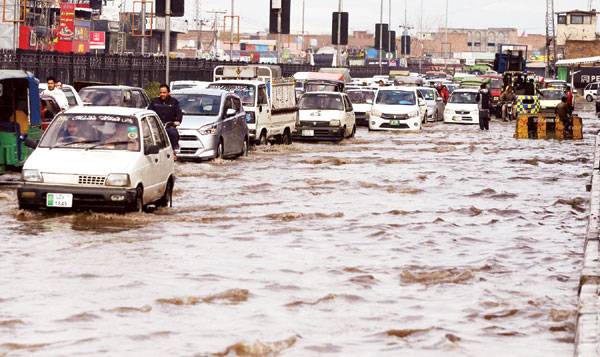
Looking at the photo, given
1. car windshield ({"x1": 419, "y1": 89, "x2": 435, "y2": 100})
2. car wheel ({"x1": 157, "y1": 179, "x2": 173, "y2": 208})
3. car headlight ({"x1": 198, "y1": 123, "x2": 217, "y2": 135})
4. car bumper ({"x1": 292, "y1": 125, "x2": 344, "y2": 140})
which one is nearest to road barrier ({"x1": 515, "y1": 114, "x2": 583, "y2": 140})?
car bumper ({"x1": 292, "y1": 125, "x2": 344, "y2": 140})

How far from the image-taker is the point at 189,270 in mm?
13711

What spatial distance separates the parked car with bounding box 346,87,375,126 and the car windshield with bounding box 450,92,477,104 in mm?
5447

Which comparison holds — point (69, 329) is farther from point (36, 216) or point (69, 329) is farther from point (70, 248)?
point (36, 216)

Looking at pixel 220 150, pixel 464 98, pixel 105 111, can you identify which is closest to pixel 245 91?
pixel 220 150

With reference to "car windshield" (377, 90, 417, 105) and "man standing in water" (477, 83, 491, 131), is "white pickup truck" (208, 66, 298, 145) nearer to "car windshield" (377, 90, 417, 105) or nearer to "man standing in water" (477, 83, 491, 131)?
"car windshield" (377, 90, 417, 105)

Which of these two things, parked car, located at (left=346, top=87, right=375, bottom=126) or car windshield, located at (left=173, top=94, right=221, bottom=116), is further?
parked car, located at (left=346, top=87, right=375, bottom=126)

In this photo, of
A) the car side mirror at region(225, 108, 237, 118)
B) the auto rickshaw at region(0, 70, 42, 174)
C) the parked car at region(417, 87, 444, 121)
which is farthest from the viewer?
the parked car at region(417, 87, 444, 121)

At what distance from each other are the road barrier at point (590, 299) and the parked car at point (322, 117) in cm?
2152

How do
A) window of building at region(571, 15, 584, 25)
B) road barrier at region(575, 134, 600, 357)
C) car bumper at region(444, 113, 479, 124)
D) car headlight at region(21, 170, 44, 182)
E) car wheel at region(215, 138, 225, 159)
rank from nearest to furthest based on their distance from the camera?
road barrier at region(575, 134, 600, 357) < car headlight at region(21, 170, 44, 182) < car wheel at region(215, 138, 225, 159) < car bumper at region(444, 113, 479, 124) < window of building at region(571, 15, 584, 25)

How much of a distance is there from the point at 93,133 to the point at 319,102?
2253 cm

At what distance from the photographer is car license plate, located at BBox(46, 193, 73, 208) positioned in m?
16.9

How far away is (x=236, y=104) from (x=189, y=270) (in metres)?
16.6

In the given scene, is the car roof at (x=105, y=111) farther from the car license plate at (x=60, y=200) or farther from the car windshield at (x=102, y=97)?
the car windshield at (x=102, y=97)

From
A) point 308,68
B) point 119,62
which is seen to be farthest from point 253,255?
point 308,68
